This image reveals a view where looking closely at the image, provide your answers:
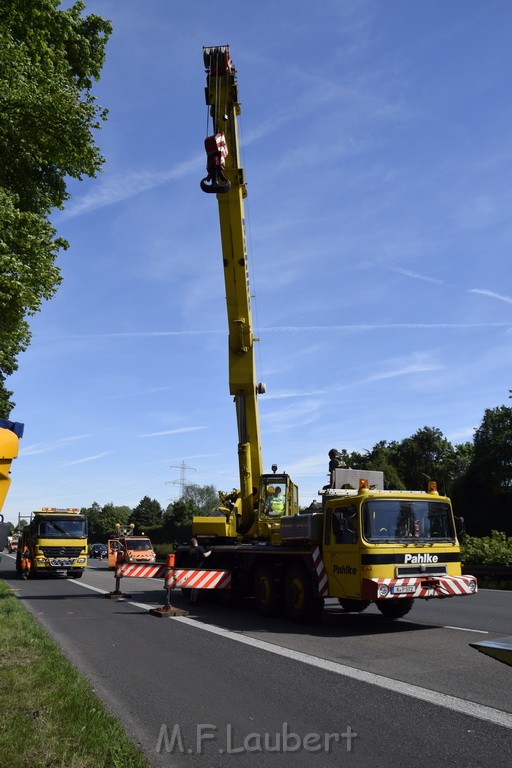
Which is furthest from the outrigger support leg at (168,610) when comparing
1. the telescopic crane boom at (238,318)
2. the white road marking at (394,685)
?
the white road marking at (394,685)

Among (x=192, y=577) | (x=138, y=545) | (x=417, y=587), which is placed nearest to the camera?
(x=417, y=587)

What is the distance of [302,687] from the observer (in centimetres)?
633

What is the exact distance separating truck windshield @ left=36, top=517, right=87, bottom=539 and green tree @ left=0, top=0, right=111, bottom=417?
11.0m

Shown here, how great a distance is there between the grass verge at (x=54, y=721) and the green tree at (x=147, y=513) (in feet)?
388

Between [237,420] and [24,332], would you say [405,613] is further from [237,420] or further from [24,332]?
[24,332]

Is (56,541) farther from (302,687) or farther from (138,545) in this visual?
(302,687)

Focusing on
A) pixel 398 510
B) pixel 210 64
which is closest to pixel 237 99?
pixel 210 64

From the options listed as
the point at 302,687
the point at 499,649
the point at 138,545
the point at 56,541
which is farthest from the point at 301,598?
the point at 138,545

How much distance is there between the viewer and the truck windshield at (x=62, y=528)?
22303mm

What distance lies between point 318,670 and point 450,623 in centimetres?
463

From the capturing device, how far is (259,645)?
8.77 m

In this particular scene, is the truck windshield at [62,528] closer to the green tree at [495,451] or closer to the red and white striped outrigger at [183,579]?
the red and white striped outrigger at [183,579]

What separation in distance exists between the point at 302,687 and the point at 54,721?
251 cm

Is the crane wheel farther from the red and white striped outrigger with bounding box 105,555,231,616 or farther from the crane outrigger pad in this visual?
the crane outrigger pad
